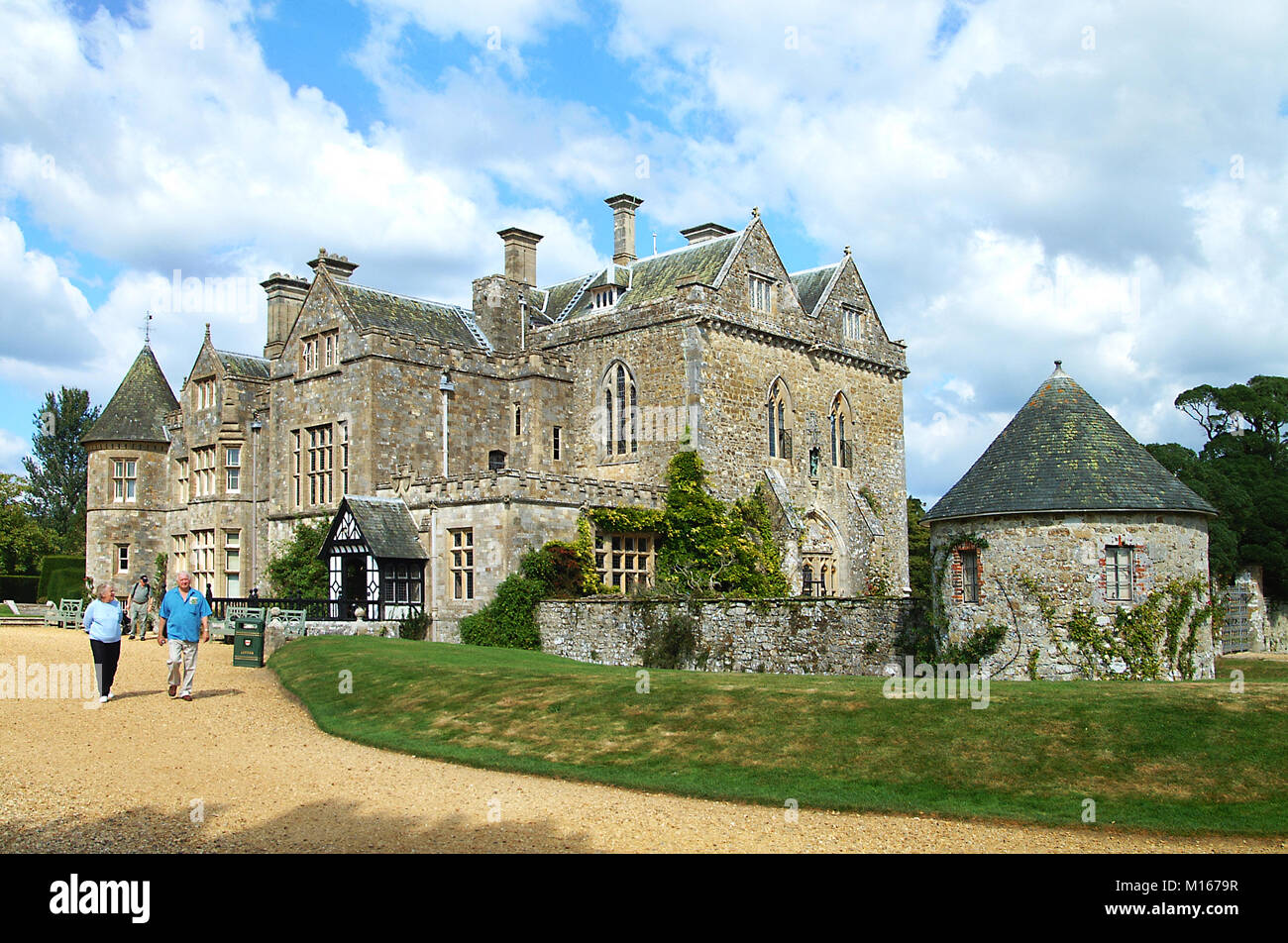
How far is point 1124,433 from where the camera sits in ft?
65.6


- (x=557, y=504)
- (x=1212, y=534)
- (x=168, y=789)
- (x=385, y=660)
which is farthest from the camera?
(x=1212, y=534)

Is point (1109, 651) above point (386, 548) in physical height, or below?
below

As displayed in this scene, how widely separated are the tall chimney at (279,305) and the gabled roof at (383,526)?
38.0 feet

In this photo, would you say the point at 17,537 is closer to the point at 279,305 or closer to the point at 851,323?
the point at 279,305

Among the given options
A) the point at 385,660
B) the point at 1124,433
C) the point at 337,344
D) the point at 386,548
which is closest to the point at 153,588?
the point at 337,344

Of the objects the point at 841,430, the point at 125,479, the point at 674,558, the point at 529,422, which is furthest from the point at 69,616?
the point at 841,430

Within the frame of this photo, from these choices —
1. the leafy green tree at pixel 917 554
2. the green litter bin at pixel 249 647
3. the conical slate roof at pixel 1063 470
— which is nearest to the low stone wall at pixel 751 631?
the conical slate roof at pixel 1063 470

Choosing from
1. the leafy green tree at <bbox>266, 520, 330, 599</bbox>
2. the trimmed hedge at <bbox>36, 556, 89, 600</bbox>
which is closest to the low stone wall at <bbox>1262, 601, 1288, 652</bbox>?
the leafy green tree at <bbox>266, 520, 330, 599</bbox>

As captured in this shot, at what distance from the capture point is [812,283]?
38.5m

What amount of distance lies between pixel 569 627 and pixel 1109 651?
42.1 ft
